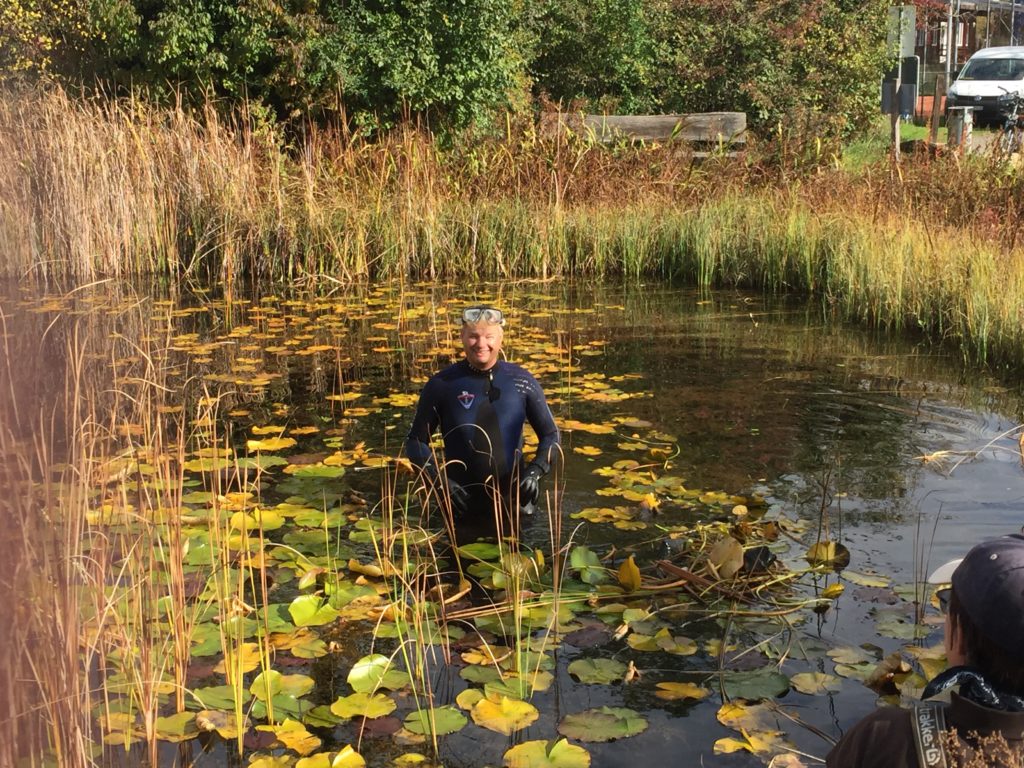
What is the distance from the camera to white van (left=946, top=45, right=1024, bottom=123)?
87.7 ft

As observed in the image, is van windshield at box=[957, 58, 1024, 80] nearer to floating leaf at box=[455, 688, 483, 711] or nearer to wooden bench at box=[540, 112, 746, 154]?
wooden bench at box=[540, 112, 746, 154]

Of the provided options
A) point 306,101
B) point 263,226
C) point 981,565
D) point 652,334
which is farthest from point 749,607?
point 306,101

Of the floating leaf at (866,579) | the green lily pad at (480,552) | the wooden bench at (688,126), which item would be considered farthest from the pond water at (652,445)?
the wooden bench at (688,126)

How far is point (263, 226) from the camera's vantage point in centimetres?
1217

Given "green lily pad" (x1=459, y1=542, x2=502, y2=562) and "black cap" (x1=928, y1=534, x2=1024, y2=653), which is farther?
"green lily pad" (x1=459, y1=542, x2=502, y2=562)

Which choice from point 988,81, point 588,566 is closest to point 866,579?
point 588,566

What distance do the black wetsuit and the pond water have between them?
304 millimetres

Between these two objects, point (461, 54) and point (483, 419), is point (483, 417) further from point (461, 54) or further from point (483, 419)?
point (461, 54)

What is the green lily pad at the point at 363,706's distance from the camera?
3744 millimetres

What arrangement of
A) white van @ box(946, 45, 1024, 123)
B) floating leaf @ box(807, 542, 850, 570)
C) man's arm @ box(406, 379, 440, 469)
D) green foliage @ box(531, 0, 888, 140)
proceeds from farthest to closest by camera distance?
white van @ box(946, 45, 1024, 123) < green foliage @ box(531, 0, 888, 140) < man's arm @ box(406, 379, 440, 469) < floating leaf @ box(807, 542, 850, 570)

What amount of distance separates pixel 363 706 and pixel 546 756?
2.20ft

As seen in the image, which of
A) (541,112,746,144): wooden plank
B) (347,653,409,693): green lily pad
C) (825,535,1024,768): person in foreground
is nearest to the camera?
(825,535,1024,768): person in foreground

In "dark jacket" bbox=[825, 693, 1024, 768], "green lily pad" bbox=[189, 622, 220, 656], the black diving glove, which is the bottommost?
"green lily pad" bbox=[189, 622, 220, 656]

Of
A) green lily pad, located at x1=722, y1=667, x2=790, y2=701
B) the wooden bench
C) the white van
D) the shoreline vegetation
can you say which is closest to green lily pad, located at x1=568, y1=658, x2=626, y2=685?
green lily pad, located at x1=722, y1=667, x2=790, y2=701
